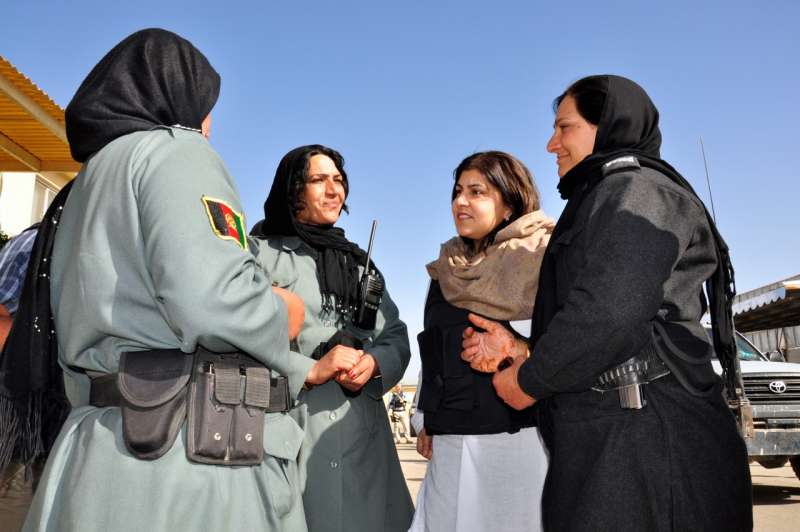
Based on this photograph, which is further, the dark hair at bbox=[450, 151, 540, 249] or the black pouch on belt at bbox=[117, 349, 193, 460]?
the dark hair at bbox=[450, 151, 540, 249]

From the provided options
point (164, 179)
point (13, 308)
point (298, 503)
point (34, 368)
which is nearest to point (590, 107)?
point (164, 179)

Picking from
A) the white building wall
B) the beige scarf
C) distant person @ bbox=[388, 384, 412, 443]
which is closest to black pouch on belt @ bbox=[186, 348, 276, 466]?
the beige scarf

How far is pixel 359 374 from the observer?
3031 millimetres

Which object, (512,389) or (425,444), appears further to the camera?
(425,444)

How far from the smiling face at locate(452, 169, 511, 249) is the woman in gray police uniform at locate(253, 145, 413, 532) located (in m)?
0.60

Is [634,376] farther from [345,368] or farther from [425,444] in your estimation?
[425,444]

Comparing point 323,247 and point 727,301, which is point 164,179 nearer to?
point 323,247

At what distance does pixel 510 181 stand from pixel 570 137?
0.71 m

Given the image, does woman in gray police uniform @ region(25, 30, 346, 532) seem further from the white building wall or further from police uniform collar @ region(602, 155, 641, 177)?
the white building wall

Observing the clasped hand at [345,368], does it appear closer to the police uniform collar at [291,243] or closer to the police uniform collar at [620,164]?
the police uniform collar at [291,243]

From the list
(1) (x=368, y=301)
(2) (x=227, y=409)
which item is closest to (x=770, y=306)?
(1) (x=368, y=301)

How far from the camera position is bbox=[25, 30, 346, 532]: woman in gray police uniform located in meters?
1.76

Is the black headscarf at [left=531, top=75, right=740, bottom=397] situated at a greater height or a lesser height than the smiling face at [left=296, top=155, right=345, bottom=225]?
lesser

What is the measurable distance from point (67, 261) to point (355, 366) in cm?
133
